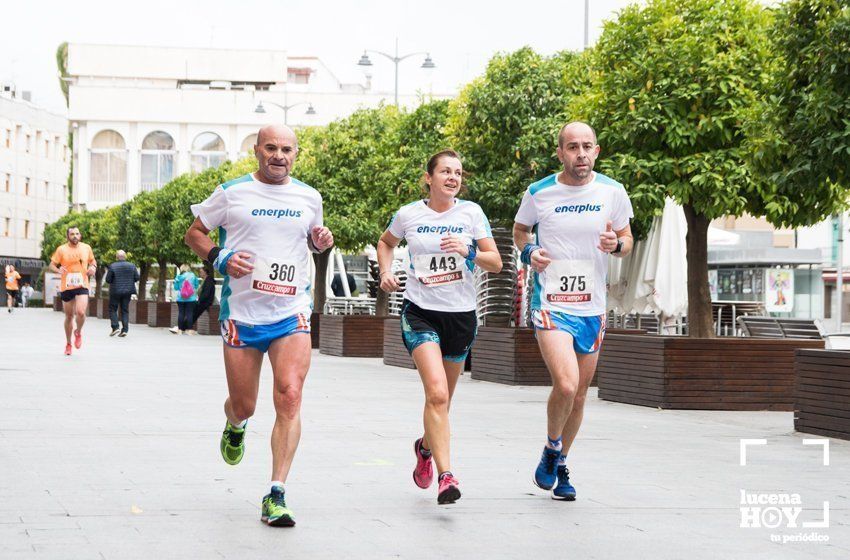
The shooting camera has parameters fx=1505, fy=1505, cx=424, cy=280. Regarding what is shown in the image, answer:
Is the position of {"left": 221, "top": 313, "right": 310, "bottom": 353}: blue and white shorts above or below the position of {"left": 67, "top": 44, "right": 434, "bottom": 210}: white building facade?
below

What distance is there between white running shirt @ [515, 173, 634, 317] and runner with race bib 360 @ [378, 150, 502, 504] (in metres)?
0.32

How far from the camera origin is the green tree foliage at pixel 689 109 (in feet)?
50.1

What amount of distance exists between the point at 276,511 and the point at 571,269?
217 centimetres

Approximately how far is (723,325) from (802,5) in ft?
59.7

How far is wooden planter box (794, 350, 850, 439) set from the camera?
11530 millimetres

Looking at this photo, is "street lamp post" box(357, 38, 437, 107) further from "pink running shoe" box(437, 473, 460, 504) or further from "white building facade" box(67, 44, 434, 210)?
"pink running shoe" box(437, 473, 460, 504)

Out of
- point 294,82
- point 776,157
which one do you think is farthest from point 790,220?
point 294,82

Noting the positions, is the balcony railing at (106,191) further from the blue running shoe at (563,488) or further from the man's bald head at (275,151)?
the man's bald head at (275,151)

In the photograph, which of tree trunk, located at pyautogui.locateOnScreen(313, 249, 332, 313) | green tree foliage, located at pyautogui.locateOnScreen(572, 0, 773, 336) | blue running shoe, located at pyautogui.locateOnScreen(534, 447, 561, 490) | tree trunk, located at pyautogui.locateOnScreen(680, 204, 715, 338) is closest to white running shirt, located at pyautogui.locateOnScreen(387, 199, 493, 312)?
blue running shoe, located at pyautogui.locateOnScreen(534, 447, 561, 490)

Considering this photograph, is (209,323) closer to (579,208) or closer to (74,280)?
(74,280)

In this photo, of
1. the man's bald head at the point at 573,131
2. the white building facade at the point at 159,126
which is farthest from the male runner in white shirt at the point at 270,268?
the white building facade at the point at 159,126

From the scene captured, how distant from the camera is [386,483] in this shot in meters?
8.43

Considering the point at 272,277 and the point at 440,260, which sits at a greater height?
the point at 440,260

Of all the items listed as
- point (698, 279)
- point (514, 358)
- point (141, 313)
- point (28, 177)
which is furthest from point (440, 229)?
point (28, 177)
